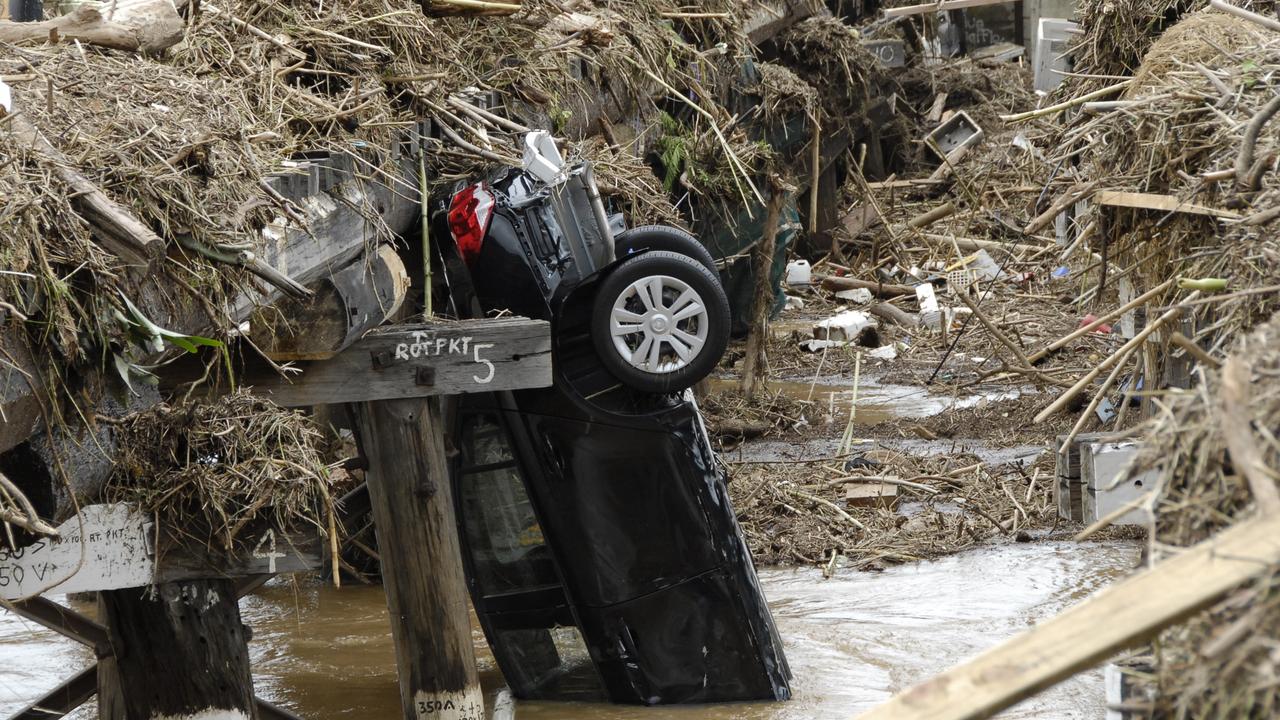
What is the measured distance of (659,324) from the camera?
24.5ft

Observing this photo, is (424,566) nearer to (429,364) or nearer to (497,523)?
(429,364)

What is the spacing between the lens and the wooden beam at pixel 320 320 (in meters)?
5.88

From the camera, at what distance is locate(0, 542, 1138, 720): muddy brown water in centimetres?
830

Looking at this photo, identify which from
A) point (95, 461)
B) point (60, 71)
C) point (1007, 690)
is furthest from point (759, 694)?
point (1007, 690)

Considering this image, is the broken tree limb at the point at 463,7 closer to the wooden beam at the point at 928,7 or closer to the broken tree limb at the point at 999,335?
the broken tree limb at the point at 999,335

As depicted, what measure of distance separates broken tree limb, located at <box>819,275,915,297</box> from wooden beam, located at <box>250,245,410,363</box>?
1361 centimetres

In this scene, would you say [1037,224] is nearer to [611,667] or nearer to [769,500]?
[611,667]

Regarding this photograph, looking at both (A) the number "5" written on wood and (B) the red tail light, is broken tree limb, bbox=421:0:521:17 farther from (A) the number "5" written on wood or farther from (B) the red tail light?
(A) the number "5" written on wood

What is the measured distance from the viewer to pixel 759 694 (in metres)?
8.09

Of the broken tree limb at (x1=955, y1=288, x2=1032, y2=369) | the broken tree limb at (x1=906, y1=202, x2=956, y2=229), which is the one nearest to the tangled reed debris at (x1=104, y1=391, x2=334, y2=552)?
the broken tree limb at (x1=955, y1=288, x2=1032, y2=369)

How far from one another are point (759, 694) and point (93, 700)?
4.16 meters

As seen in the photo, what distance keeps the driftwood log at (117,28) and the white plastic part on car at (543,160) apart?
1696 millimetres

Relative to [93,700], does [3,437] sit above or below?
above

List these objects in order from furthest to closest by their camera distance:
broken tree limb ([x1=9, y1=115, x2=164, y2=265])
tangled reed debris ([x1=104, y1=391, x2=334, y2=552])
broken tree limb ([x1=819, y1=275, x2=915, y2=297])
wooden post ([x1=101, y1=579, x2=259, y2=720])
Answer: broken tree limb ([x1=819, y1=275, x2=915, y2=297])
wooden post ([x1=101, y1=579, x2=259, y2=720])
tangled reed debris ([x1=104, y1=391, x2=334, y2=552])
broken tree limb ([x1=9, y1=115, x2=164, y2=265])
